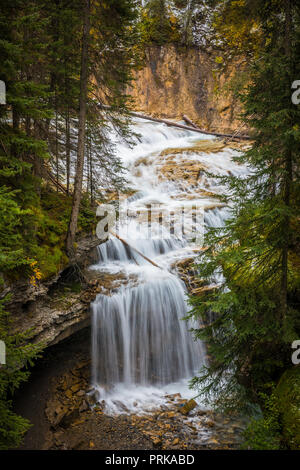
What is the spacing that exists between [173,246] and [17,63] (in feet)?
27.3

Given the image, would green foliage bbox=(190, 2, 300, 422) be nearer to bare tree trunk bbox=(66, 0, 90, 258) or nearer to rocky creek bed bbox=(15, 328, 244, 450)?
rocky creek bed bbox=(15, 328, 244, 450)

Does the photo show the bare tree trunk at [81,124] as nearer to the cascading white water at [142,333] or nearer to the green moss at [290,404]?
the cascading white water at [142,333]

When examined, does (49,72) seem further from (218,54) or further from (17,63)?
(218,54)

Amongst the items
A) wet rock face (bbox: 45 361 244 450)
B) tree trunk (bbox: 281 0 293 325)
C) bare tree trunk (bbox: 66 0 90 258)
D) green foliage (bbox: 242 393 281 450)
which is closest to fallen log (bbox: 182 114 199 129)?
bare tree trunk (bbox: 66 0 90 258)

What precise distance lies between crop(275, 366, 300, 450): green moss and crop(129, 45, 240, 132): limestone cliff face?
2332cm

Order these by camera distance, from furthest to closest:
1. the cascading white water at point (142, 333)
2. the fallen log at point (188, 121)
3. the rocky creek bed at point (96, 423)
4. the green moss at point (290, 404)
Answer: the fallen log at point (188, 121)
the cascading white water at point (142, 333)
the rocky creek bed at point (96, 423)
the green moss at point (290, 404)

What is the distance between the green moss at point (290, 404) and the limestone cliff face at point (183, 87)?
23.3m

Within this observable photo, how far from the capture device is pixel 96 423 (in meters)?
5.61

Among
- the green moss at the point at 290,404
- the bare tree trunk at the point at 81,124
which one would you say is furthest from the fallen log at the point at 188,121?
the green moss at the point at 290,404

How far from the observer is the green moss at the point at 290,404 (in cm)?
372

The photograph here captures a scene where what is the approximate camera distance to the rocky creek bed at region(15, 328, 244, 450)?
5.13m
